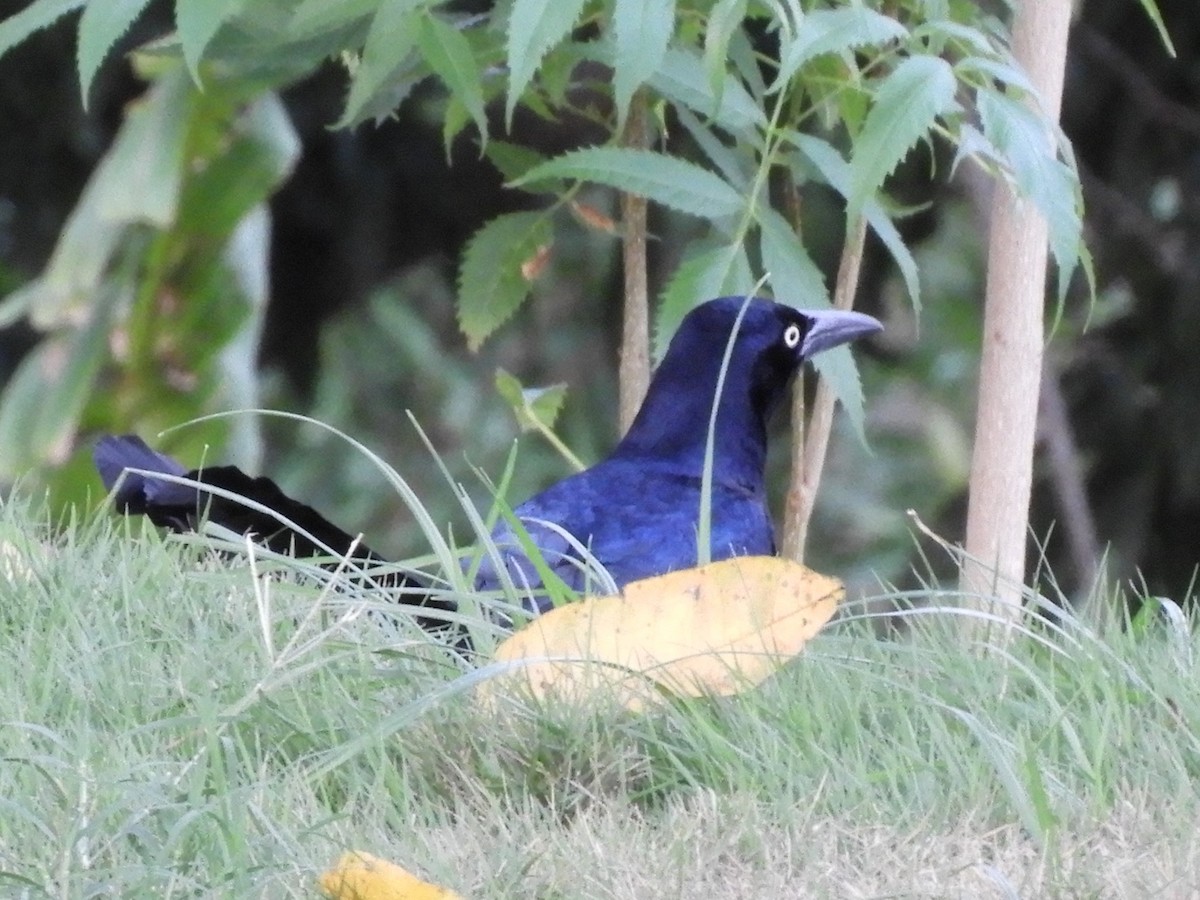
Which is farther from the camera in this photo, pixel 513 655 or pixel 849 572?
pixel 849 572

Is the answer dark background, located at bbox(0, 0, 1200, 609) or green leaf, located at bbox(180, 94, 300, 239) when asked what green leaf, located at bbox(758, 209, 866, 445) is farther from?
dark background, located at bbox(0, 0, 1200, 609)

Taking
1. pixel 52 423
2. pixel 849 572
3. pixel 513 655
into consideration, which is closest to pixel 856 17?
pixel 513 655

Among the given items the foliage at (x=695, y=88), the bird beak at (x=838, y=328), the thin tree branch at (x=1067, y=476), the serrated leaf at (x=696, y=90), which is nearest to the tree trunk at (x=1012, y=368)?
the foliage at (x=695, y=88)

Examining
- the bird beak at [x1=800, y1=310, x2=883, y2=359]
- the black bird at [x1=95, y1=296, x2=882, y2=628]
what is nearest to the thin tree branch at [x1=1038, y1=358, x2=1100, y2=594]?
the black bird at [x1=95, y1=296, x2=882, y2=628]

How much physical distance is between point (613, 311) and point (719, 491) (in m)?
2.21

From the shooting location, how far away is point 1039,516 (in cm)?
487

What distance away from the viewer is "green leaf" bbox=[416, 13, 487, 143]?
201 centimetres

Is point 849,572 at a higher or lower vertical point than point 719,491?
lower

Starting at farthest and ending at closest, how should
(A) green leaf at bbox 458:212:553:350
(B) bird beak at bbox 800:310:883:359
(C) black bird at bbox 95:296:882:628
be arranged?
(B) bird beak at bbox 800:310:883:359, (A) green leaf at bbox 458:212:553:350, (C) black bird at bbox 95:296:882:628

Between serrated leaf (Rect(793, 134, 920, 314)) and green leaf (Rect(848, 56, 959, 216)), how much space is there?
316mm

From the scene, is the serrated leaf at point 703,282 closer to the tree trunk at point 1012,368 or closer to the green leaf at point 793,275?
the green leaf at point 793,275

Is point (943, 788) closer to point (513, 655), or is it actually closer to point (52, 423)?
point (513, 655)

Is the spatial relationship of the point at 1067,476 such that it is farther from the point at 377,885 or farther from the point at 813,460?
the point at 377,885

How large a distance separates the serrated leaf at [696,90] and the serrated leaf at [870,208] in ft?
0.21
